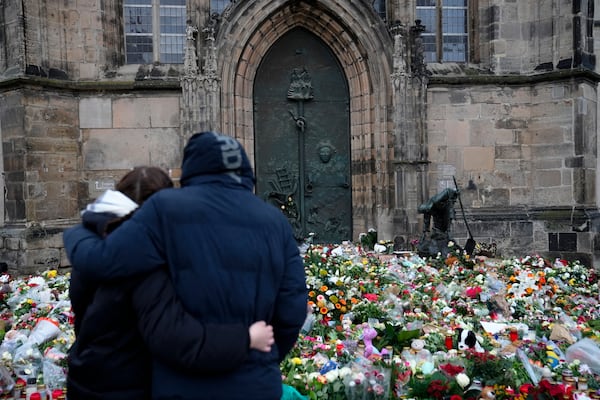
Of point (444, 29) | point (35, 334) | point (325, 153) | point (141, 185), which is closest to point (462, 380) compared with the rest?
point (141, 185)

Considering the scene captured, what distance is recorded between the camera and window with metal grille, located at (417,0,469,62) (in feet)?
37.3

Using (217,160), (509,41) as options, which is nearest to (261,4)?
(509,41)

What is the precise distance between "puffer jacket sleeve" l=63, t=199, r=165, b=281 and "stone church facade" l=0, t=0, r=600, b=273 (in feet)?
26.6

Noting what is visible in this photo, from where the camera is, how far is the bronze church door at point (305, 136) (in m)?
11.1

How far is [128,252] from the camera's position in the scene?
194cm

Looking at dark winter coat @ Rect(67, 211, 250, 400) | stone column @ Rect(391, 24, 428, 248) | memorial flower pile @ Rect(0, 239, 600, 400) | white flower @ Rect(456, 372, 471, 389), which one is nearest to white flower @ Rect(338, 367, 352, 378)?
memorial flower pile @ Rect(0, 239, 600, 400)

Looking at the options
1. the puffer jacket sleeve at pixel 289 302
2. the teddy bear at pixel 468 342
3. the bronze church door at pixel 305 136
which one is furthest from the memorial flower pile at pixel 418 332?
the bronze church door at pixel 305 136

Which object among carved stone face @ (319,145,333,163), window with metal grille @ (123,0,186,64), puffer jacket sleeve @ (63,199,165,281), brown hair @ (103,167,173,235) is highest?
window with metal grille @ (123,0,186,64)

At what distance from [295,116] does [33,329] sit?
7.13m

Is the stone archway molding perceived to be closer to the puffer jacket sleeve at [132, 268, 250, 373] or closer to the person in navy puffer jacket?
the person in navy puffer jacket

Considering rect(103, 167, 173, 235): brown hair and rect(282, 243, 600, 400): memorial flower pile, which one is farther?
rect(282, 243, 600, 400): memorial flower pile

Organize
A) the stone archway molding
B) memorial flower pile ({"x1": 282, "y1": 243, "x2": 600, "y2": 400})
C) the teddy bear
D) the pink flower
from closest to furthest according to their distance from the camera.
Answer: memorial flower pile ({"x1": 282, "y1": 243, "x2": 600, "y2": 400}) → the teddy bear → the pink flower → the stone archway molding

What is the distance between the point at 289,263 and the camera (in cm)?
221

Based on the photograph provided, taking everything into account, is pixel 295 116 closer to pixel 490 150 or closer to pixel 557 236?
pixel 490 150
